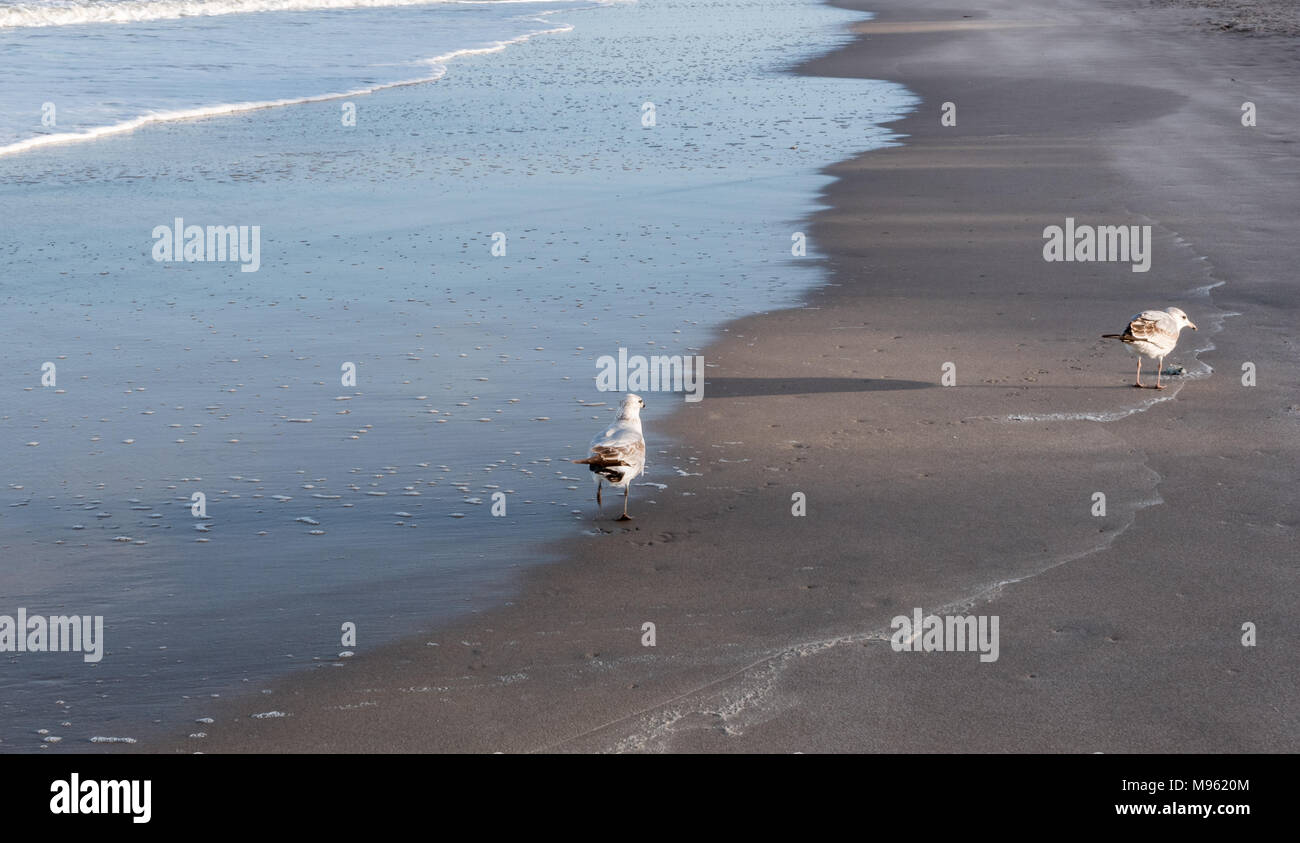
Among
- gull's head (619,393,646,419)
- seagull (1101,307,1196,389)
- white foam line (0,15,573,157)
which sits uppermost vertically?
white foam line (0,15,573,157)

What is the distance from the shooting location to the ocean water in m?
5.98

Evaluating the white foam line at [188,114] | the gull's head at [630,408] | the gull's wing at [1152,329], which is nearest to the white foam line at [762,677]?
the gull's head at [630,408]

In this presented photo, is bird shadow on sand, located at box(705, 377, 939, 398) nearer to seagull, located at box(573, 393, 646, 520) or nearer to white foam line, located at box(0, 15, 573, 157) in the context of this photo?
seagull, located at box(573, 393, 646, 520)

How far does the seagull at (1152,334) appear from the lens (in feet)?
28.0

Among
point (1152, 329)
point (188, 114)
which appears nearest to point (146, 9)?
point (188, 114)

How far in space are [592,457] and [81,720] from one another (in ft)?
8.81

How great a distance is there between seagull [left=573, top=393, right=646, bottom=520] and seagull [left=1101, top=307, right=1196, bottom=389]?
11.2ft

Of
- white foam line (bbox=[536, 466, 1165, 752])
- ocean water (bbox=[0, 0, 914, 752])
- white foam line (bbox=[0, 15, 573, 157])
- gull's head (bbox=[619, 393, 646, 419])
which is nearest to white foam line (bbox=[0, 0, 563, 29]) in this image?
white foam line (bbox=[0, 15, 573, 157])

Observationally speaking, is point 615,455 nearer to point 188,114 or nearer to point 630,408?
point 630,408

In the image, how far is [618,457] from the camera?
665cm

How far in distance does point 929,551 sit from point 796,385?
2803mm

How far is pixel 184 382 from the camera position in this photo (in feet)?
29.7
